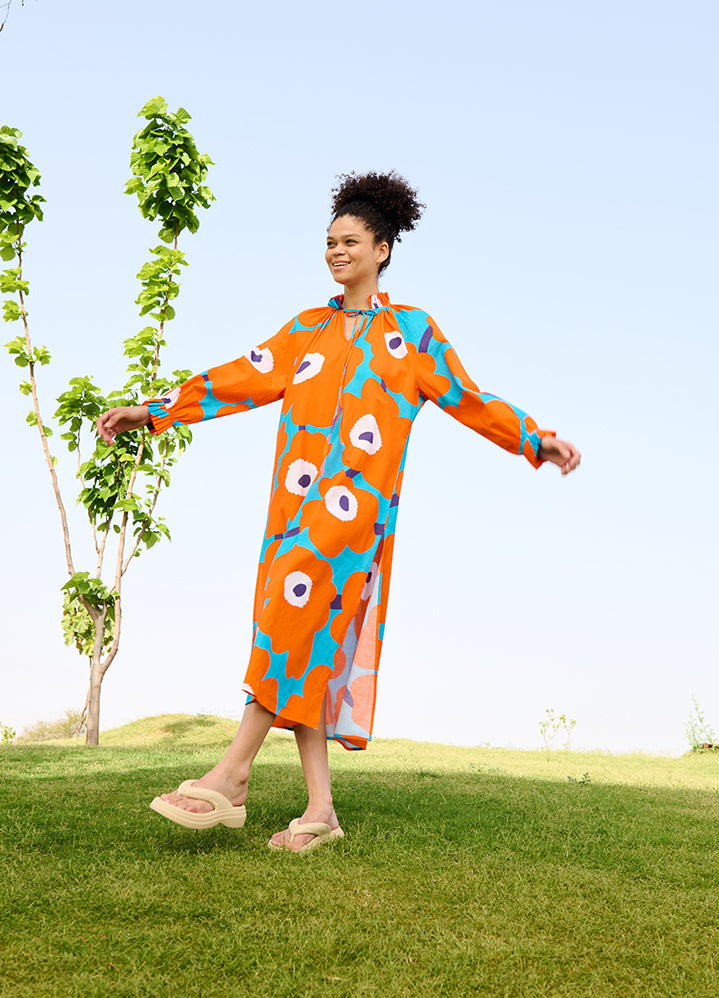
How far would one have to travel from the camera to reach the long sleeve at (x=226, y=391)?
312 centimetres

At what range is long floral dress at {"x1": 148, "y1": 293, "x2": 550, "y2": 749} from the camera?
2.80 metres

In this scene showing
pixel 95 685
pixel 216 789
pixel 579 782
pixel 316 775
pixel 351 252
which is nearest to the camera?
pixel 216 789

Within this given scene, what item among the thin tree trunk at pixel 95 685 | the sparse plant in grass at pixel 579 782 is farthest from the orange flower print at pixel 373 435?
the thin tree trunk at pixel 95 685

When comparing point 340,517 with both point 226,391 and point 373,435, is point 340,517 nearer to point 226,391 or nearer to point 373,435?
point 373,435

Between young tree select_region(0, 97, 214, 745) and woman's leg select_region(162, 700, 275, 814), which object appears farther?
young tree select_region(0, 97, 214, 745)

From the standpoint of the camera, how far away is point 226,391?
313cm

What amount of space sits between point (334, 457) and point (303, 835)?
3.84 ft

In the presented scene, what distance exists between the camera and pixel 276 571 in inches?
112

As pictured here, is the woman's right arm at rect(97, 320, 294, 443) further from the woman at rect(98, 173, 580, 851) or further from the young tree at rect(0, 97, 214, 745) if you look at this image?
the young tree at rect(0, 97, 214, 745)

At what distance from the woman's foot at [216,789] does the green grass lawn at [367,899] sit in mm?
134

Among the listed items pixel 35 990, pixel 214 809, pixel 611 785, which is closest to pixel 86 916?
pixel 35 990

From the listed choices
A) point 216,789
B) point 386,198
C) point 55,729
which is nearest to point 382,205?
point 386,198

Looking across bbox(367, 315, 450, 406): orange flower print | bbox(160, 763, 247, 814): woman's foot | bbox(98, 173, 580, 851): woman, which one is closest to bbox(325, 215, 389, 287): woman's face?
bbox(98, 173, 580, 851): woman

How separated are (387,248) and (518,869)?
6.90ft
